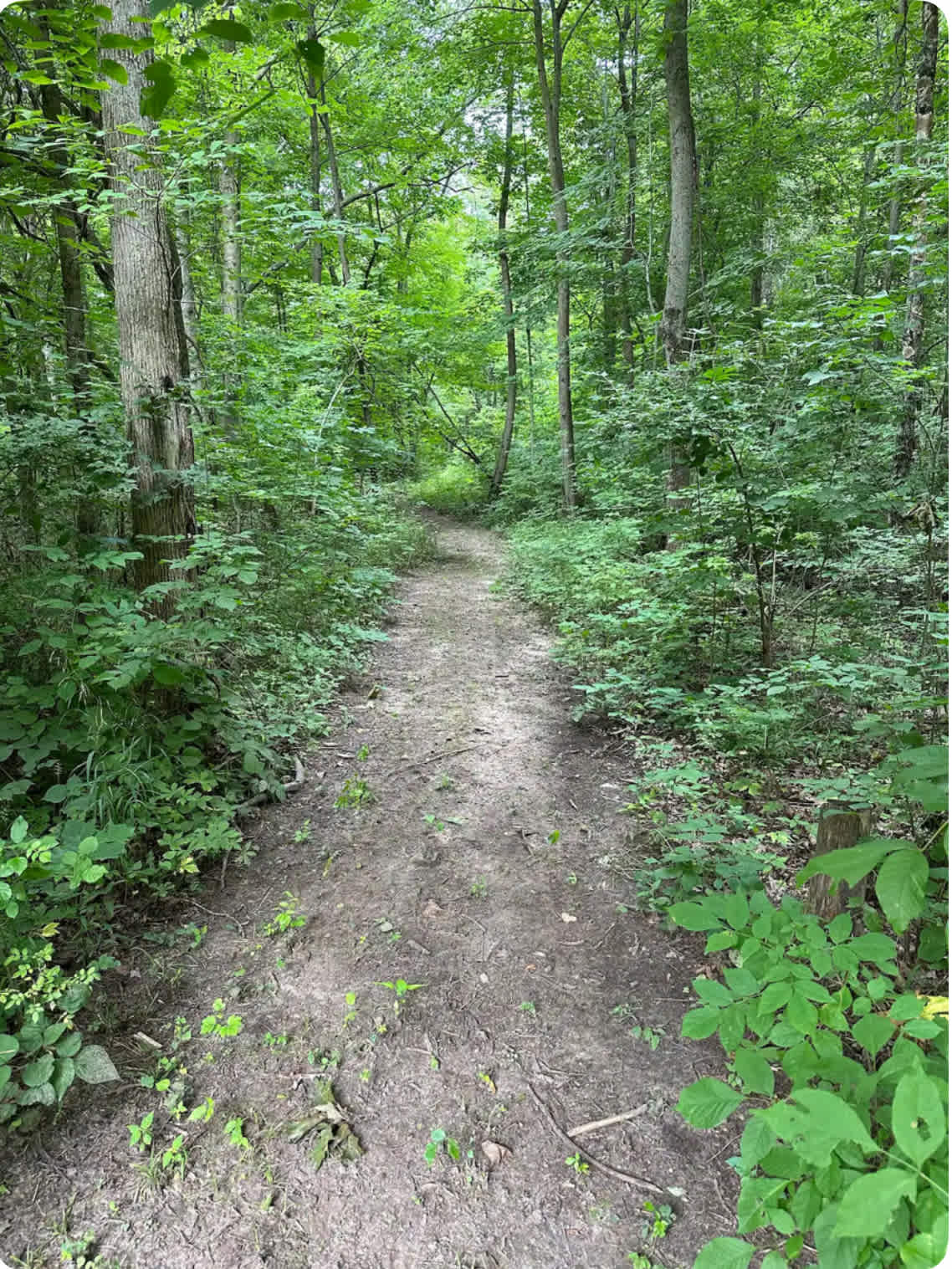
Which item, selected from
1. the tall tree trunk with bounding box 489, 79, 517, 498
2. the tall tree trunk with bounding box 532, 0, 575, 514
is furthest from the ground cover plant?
the tall tree trunk with bounding box 489, 79, 517, 498

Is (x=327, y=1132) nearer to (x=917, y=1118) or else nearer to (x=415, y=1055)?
(x=415, y=1055)

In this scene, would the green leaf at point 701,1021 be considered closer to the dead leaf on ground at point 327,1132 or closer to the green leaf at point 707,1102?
the green leaf at point 707,1102

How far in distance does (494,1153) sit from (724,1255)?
3.57 ft

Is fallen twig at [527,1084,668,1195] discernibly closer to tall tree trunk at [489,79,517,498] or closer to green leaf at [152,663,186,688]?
green leaf at [152,663,186,688]

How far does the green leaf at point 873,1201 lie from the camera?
1.03 meters

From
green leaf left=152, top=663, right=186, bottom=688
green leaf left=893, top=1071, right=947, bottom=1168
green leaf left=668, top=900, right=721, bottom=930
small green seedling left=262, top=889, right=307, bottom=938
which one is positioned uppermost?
green leaf left=152, top=663, right=186, bottom=688

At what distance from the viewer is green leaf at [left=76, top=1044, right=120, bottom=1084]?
87.6 inches

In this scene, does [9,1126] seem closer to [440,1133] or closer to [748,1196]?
[440,1133]

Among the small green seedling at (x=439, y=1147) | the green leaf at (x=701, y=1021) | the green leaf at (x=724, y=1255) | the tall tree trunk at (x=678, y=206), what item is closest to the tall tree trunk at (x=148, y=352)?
the small green seedling at (x=439, y=1147)

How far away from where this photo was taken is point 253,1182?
6.66ft

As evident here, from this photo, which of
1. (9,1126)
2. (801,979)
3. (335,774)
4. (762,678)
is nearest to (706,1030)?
(801,979)

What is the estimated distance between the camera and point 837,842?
2.49 meters

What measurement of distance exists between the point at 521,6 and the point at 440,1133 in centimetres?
1651

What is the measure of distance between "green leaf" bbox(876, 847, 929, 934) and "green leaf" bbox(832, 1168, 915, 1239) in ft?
1.52
